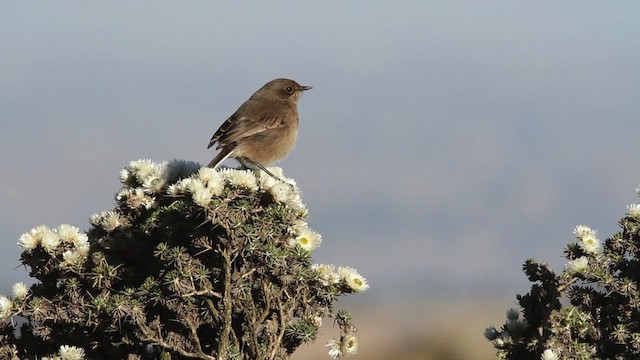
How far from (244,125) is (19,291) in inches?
166

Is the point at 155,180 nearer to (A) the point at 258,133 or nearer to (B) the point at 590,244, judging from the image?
(B) the point at 590,244

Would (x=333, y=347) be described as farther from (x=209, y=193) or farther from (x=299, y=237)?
(x=209, y=193)

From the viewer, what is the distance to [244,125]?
10.6m

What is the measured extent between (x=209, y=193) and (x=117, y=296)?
0.99 meters

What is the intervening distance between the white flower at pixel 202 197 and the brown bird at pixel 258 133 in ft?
13.6

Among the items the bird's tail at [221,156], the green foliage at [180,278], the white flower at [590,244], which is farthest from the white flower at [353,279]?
the bird's tail at [221,156]

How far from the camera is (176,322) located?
6219 millimetres

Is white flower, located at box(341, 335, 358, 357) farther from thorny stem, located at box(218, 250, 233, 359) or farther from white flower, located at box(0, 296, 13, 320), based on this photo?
white flower, located at box(0, 296, 13, 320)

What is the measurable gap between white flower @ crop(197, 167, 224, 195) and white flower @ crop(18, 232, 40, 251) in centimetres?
159

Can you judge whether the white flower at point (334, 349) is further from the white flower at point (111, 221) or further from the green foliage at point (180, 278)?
the white flower at point (111, 221)

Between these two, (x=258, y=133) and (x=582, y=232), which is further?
(x=258, y=133)

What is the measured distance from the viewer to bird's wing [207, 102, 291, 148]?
10.3 meters

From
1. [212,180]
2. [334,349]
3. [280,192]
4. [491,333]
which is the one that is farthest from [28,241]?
[491,333]

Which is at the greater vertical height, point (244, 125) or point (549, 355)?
point (244, 125)
